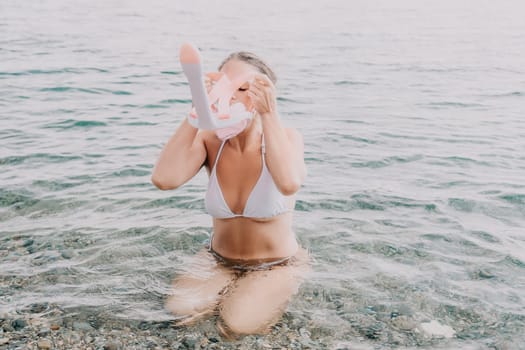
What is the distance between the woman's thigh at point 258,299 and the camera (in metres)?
3.98

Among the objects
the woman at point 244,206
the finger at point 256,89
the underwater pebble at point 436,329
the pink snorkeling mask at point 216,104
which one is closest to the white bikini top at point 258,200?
the woman at point 244,206

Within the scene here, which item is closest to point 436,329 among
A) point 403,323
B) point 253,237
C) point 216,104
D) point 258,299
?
point 403,323

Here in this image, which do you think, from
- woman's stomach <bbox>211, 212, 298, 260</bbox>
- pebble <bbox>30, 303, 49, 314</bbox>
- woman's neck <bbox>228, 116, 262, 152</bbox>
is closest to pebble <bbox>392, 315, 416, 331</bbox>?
woman's stomach <bbox>211, 212, 298, 260</bbox>

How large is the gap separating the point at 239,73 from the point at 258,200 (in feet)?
2.83

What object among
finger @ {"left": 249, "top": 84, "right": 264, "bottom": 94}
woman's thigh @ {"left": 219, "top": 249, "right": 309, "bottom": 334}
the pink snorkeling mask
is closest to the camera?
the pink snorkeling mask

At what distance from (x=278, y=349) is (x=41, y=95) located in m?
8.19

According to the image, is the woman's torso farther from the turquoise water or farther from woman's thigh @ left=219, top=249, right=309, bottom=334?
the turquoise water

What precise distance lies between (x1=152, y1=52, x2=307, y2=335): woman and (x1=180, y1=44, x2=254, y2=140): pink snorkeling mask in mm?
88

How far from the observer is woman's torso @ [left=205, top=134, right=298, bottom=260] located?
4.18m

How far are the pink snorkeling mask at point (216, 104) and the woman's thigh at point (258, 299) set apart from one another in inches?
42.2

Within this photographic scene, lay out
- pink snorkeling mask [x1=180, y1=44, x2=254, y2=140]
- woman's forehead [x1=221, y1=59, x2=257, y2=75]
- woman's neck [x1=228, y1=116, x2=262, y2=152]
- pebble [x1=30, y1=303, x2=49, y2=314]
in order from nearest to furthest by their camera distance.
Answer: pink snorkeling mask [x1=180, y1=44, x2=254, y2=140] < woman's forehead [x1=221, y1=59, x2=257, y2=75] < pebble [x1=30, y1=303, x2=49, y2=314] < woman's neck [x1=228, y1=116, x2=262, y2=152]

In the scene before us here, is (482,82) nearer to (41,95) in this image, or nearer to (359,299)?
(41,95)

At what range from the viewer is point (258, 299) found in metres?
4.18

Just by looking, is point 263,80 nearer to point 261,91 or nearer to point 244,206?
point 261,91
